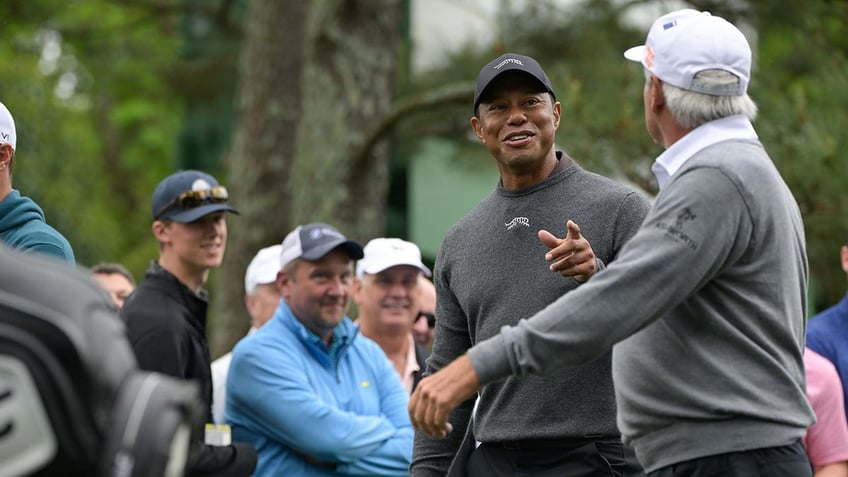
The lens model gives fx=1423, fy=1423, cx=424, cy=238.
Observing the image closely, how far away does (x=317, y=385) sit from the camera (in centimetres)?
692

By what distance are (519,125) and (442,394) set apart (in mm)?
1535

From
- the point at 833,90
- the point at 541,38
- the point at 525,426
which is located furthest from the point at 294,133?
the point at 525,426

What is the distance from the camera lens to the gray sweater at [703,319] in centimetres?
396

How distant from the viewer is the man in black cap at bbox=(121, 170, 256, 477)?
18.9ft

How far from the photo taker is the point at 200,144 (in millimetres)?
22359

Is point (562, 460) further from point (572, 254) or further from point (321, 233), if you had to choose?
point (321, 233)

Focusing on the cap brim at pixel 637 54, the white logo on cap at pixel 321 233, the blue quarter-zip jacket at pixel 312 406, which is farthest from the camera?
the white logo on cap at pixel 321 233

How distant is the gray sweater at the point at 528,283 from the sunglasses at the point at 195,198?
166 centimetres

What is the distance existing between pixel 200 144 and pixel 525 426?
17928 mm

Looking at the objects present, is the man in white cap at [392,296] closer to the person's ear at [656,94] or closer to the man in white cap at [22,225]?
the man in white cap at [22,225]

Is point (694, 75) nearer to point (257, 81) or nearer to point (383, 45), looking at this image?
point (383, 45)

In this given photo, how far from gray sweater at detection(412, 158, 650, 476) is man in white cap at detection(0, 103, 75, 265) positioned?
1.46 metres

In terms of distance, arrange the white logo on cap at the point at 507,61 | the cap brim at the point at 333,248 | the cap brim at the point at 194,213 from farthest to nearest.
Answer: the cap brim at the point at 333,248, the cap brim at the point at 194,213, the white logo on cap at the point at 507,61

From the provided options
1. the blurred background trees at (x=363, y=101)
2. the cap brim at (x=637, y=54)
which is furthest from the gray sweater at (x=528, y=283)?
the blurred background trees at (x=363, y=101)
